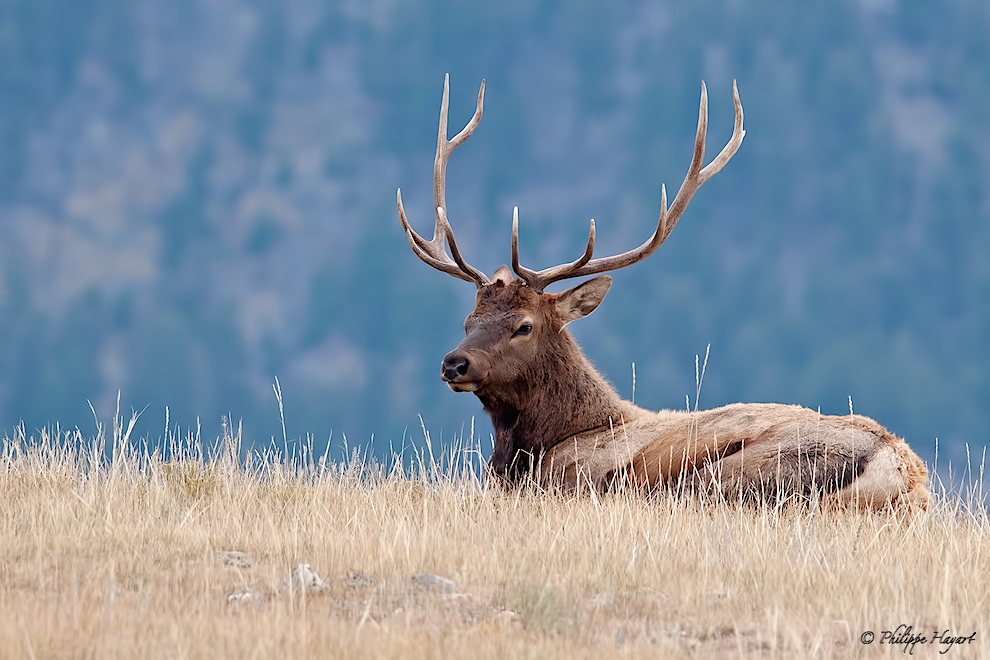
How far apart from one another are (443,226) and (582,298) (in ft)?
5.34

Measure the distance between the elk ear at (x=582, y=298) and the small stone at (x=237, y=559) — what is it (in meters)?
3.70

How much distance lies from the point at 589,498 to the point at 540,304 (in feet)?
5.17

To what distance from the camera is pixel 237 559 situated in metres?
5.29

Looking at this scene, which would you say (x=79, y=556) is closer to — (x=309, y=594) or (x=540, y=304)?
(x=309, y=594)

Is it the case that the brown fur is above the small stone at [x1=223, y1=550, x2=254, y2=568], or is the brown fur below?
above

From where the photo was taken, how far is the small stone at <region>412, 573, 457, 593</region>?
15.8 feet

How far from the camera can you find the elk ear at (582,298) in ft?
27.7

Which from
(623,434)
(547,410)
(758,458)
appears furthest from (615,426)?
(758,458)

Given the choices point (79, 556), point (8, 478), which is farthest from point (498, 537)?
point (8, 478)

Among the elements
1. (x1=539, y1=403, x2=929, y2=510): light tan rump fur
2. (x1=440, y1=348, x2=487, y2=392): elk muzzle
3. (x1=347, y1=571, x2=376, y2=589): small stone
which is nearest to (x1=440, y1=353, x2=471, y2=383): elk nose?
(x1=440, y1=348, x2=487, y2=392): elk muzzle

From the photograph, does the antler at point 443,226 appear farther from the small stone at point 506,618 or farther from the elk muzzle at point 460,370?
the small stone at point 506,618

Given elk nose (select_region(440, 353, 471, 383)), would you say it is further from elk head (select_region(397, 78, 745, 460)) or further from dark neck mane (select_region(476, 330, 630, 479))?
dark neck mane (select_region(476, 330, 630, 479))

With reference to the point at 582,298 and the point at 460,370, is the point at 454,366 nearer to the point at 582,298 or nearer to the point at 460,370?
the point at 460,370

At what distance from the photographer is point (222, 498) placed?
7387 millimetres
